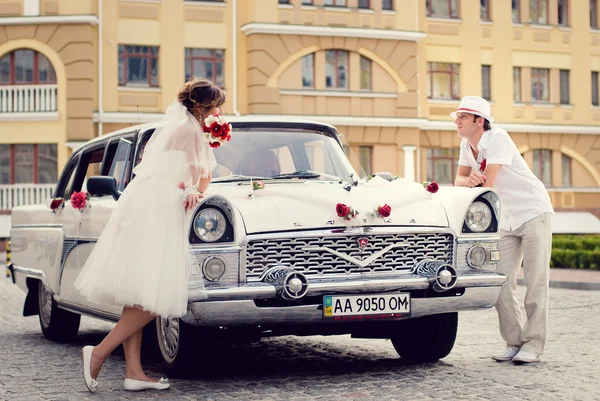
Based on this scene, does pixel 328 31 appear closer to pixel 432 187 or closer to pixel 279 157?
pixel 279 157

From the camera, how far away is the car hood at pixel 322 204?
274 inches

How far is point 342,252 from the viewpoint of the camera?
7.09 meters

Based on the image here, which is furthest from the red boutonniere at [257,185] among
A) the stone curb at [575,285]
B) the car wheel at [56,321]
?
the stone curb at [575,285]

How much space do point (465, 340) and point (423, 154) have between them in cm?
2897

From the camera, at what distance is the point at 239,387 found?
703 centimetres

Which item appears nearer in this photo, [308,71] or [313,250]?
[313,250]

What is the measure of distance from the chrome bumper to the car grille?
10cm

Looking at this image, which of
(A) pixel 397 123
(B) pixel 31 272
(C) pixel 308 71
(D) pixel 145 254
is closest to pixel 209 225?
(D) pixel 145 254

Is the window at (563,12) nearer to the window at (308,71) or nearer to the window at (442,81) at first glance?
the window at (442,81)

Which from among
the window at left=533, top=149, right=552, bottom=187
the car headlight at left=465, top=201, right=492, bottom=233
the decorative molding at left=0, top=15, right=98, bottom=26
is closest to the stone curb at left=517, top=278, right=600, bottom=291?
the car headlight at left=465, top=201, right=492, bottom=233

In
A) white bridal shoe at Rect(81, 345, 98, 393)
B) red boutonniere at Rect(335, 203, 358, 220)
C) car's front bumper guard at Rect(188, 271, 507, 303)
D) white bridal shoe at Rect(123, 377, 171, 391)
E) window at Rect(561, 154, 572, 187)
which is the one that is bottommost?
white bridal shoe at Rect(123, 377, 171, 391)

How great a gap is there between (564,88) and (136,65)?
1690 centimetres

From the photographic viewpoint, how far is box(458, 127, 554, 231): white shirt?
8.17m

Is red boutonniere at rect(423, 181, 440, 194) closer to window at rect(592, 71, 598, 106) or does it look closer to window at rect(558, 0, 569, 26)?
window at rect(558, 0, 569, 26)
